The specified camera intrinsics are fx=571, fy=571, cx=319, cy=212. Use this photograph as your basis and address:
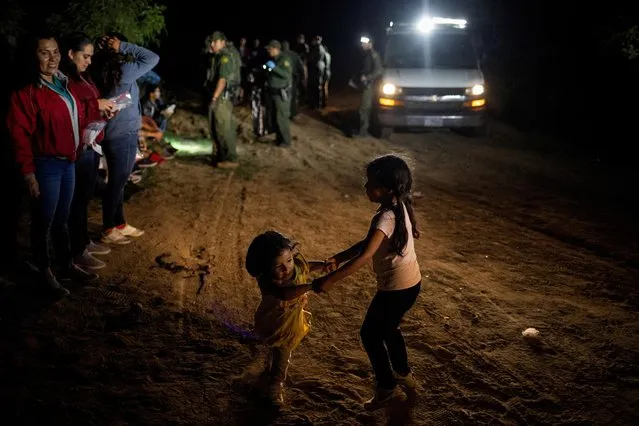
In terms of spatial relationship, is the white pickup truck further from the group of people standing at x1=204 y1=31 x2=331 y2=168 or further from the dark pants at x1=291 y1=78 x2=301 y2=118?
the dark pants at x1=291 y1=78 x2=301 y2=118

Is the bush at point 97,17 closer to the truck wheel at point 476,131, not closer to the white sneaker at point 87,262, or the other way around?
the white sneaker at point 87,262

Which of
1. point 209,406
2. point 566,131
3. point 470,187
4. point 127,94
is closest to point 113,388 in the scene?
point 209,406

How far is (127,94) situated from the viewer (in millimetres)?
5363

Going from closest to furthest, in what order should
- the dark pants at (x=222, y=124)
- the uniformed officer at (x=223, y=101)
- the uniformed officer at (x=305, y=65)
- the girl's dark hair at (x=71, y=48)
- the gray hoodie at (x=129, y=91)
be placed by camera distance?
the girl's dark hair at (x=71, y=48) → the gray hoodie at (x=129, y=91) → the uniformed officer at (x=223, y=101) → the dark pants at (x=222, y=124) → the uniformed officer at (x=305, y=65)

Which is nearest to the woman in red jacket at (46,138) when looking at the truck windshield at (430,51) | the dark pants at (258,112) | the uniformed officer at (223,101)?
the uniformed officer at (223,101)

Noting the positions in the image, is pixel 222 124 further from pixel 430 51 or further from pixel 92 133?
pixel 430 51

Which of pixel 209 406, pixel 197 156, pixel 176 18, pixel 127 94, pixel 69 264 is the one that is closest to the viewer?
pixel 209 406

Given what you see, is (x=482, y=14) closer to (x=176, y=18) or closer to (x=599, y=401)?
(x=176, y=18)

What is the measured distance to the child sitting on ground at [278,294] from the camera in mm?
2996

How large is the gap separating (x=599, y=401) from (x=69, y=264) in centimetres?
417

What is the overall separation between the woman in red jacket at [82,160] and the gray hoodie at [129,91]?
0.95ft

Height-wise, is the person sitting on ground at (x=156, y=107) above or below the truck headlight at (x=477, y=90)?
below

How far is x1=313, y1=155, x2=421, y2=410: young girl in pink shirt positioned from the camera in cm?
302

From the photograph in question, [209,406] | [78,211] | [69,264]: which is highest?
[78,211]
